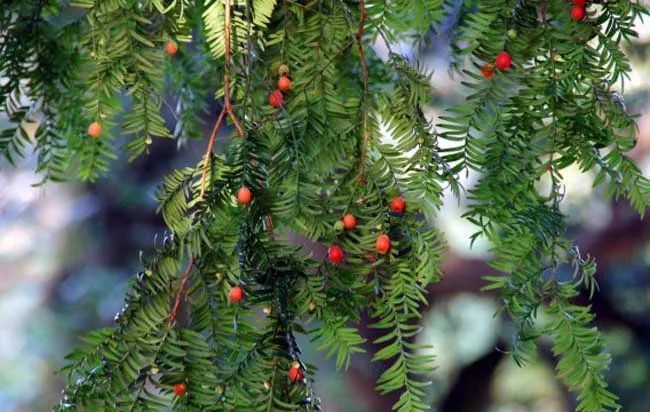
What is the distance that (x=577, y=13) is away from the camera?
1.58ft

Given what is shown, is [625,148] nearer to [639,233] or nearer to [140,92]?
[140,92]

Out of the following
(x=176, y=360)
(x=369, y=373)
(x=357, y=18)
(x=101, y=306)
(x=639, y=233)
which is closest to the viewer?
(x=176, y=360)

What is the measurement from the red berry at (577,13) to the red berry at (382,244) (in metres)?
0.17

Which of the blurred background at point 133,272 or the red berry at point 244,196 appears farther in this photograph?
the blurred background at point 133,272

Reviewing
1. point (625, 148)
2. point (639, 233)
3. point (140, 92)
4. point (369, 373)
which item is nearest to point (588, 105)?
point (625, 148)

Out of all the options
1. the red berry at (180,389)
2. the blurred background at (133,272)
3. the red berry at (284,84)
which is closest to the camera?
the red berry at (180,389)

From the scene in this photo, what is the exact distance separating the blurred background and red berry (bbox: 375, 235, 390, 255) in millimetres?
1579

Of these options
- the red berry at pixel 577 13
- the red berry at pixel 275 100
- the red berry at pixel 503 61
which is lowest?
the red berry at pixel 275 100

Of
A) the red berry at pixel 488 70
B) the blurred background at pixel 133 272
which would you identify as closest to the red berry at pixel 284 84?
the red berry at pixel 488 70

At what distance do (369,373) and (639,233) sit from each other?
0.73 metres

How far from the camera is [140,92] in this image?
53 cm

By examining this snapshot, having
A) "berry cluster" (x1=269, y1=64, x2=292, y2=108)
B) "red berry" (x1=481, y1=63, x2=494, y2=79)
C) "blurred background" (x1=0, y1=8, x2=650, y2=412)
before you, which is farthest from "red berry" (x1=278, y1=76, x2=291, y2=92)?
"blurred background" (x1=0, y1=8, x2=650, y2=412)

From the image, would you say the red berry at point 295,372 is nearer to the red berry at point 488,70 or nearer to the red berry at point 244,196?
the red berry at point 244,196

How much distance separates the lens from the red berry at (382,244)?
434 millimetres
